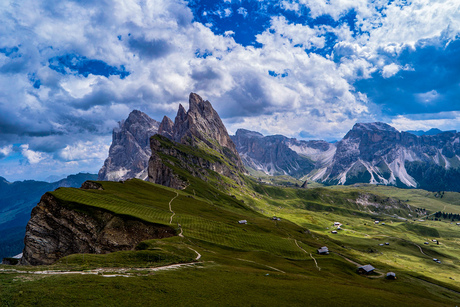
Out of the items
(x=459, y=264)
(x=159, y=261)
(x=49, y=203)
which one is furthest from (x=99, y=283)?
(x=459, y=264)

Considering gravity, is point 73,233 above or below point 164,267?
above

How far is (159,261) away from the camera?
5400 cm

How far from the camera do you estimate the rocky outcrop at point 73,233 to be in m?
76.4

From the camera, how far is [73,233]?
3098 inches

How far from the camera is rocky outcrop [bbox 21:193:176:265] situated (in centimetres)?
7644

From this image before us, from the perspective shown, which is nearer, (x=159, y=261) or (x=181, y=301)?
(x=181, y=301)

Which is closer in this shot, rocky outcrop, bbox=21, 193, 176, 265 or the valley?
the valley

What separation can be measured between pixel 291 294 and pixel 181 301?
2302 cm

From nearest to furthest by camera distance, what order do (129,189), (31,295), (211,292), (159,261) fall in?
(31,295) < (211,292) < (159,261) < (129,189)

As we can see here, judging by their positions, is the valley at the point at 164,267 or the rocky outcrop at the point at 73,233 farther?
the rocky outcrop at the point at 73,233

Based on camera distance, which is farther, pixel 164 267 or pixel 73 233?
pixel 73 233

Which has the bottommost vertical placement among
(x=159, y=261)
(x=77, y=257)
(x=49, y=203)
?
(x=159, y=261)

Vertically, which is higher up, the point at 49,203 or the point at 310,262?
the point at 49,203

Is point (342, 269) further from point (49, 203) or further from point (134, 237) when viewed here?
point (49, 203)
